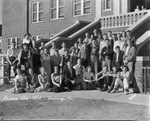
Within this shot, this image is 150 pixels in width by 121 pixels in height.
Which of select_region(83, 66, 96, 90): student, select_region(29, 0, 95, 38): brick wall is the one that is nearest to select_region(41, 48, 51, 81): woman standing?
select_region(83, 66, 96, 90): student

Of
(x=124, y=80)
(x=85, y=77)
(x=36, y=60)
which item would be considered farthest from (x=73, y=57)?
(x=124, y=80)

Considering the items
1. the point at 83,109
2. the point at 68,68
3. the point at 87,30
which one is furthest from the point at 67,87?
the point at 87,30

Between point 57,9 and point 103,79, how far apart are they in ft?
51.6

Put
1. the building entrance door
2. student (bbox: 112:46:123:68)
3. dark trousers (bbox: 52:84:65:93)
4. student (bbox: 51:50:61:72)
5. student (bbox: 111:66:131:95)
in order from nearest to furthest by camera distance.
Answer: student (bbox: 111:66:131:95) < student (bbox: 112:46:123:68) < dark trousers (bbox: 52:84:65:93) < student (bbox: 51:50:61:72) < the building entrance door

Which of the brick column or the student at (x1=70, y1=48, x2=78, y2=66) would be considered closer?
the brick column

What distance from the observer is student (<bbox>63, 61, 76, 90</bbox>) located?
11677 mm

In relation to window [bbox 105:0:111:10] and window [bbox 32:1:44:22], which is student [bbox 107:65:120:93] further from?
window [bbox 32:1:44:22]

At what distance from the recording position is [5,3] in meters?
33.0

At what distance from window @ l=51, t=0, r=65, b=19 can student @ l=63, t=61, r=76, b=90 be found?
561 inches

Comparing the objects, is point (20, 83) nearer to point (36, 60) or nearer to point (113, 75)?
point (36, 60)

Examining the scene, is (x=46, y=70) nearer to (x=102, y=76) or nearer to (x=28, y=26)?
(x=102, y=76)

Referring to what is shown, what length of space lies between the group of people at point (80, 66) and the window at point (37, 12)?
15695 millimetres

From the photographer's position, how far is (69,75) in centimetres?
1187

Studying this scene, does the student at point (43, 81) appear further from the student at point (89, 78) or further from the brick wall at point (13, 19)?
the brick wall at point (13, 19)
